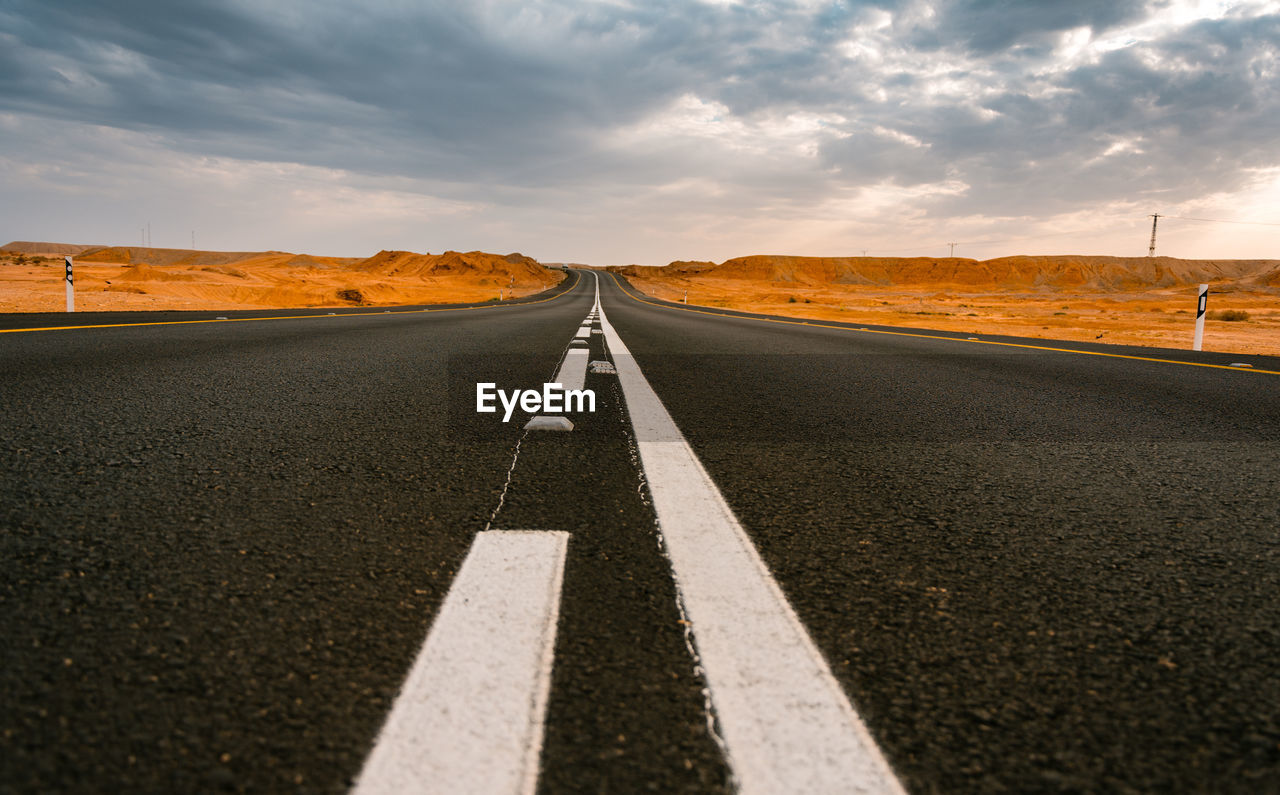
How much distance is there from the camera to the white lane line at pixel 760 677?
1100 mm

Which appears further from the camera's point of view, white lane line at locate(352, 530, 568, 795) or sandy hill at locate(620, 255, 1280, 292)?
sandy hill at locate(620, 255, 1280, 292)

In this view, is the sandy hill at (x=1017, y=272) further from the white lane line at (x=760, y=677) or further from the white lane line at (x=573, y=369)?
the white lane line at (x=760, y=677)

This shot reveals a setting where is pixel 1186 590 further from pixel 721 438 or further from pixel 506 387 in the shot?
pixel 506 387

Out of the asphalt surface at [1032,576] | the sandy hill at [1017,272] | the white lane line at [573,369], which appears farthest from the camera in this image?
the sandy hill at [1017,272]

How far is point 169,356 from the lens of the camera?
6.73 meters

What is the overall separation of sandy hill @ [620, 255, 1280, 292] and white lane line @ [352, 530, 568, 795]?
531 feet

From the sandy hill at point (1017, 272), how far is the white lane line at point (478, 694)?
531 ft

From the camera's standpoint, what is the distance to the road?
3.77 ft

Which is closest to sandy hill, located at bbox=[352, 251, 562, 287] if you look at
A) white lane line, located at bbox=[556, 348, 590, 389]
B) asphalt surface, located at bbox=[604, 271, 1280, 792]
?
white lane line, located at bbox=[556, 348, 590, 389]

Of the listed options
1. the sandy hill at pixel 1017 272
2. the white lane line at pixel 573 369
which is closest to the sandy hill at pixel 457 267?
the sandy hill at pixel 1017 272

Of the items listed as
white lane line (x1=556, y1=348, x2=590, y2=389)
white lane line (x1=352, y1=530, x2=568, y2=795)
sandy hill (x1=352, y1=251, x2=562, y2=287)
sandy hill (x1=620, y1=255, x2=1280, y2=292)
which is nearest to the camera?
white lane line (x1=352, y1=530, x2=568, y2=795)

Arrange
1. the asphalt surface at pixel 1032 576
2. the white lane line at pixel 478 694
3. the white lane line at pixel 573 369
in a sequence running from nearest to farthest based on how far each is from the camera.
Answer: the white lane line at pixel 478 694, the asphalt surface at pixel 1032 576, the white lane line at pixel 573 369

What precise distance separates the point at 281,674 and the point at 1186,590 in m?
2.11

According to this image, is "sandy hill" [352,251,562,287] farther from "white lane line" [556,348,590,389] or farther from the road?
the road
